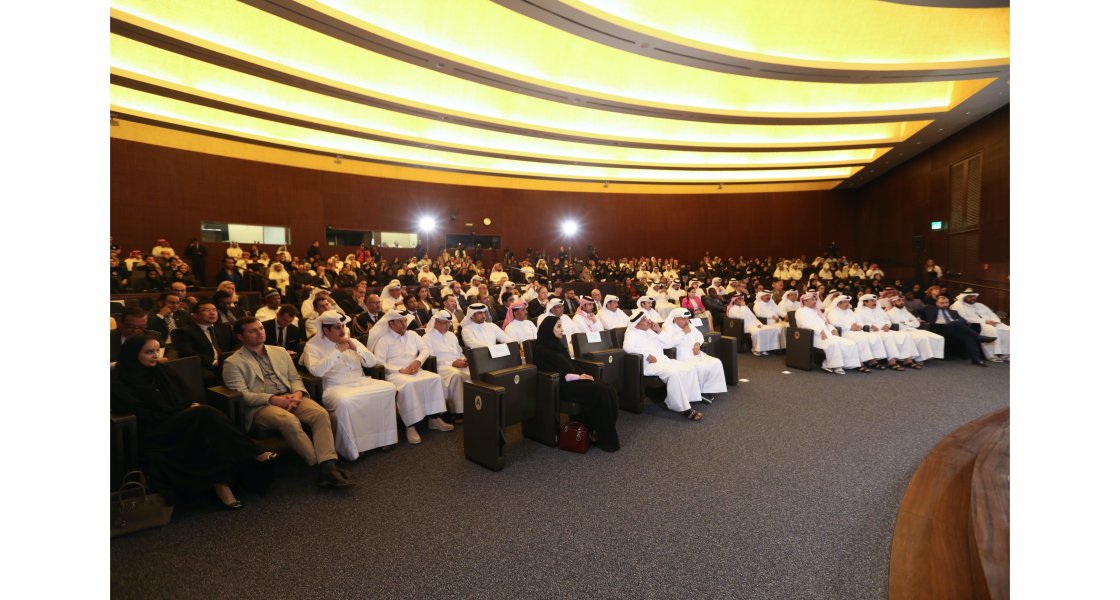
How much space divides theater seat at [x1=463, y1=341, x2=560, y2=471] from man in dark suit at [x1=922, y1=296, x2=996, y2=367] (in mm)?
7266

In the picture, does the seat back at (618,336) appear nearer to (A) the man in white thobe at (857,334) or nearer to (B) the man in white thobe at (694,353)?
(B) the man in white thobe at (694,353)

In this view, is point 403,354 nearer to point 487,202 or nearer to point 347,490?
point 347,490

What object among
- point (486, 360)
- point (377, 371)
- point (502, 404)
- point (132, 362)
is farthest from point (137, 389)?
point (486, 360)

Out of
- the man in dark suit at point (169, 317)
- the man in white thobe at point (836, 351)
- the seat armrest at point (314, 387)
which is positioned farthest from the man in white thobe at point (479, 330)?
the man in white thobe at point (836, 351)

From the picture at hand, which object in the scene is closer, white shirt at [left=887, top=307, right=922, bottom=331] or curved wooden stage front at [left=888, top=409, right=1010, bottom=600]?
curved wooden stage front at [left=888, top=409, right=1010, bottom=600]

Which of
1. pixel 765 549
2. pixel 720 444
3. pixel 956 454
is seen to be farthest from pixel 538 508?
pixel 956 454

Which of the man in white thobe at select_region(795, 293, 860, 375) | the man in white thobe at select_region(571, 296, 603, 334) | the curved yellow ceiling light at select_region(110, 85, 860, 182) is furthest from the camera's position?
the curved yellow ceiling light at select_region(110, 85, 860, 182)

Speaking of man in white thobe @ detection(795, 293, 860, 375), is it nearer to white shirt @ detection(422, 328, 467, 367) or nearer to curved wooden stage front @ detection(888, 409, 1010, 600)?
curved wooden stage front @ detection(888, 409, 1010, 600)

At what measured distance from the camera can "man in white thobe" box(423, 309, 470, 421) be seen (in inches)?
209

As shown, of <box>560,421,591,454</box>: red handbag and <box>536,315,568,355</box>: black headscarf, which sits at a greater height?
<box>536,315,568,355</box>: black headscarf

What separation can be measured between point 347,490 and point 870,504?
359cm

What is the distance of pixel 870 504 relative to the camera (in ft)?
11.1

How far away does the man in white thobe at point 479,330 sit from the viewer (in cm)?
598

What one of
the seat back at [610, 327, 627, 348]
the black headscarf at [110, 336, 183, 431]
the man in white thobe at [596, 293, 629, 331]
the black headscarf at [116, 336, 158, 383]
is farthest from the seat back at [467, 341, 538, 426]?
the man in white thobe at [596, 293, 629, 331]
